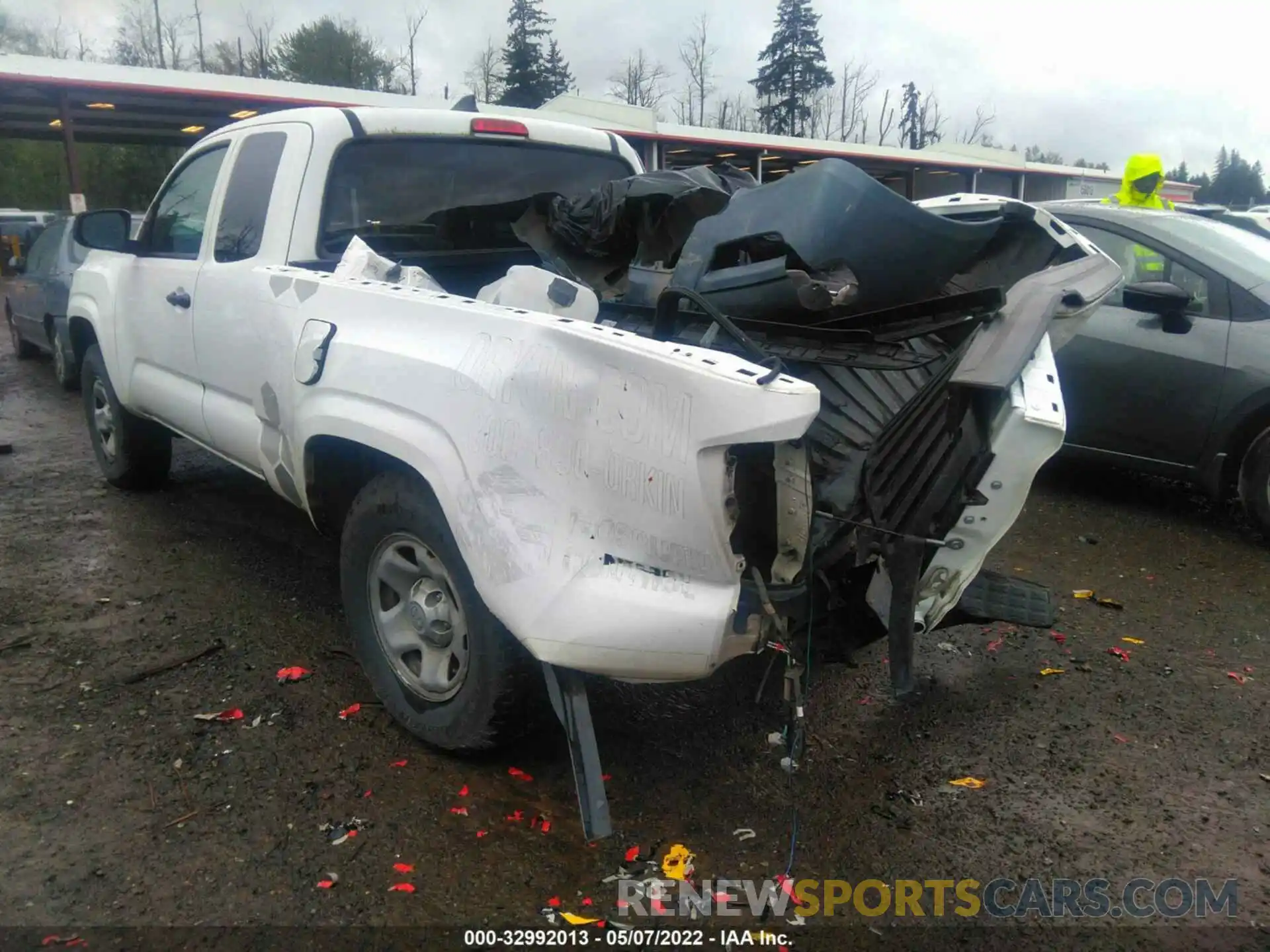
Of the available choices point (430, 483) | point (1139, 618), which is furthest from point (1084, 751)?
point (430, 483)

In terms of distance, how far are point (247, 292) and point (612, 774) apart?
2.30 meters

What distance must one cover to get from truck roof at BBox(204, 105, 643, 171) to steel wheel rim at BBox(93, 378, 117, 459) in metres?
1.92

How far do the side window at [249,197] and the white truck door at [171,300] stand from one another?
0.18 meters

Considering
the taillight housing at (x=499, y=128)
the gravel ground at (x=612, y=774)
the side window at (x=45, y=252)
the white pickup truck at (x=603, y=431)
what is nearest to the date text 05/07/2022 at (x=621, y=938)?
the gravel ground at (x=612, y=774)

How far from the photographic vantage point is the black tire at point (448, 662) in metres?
2.76

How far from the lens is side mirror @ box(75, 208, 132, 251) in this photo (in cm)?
501

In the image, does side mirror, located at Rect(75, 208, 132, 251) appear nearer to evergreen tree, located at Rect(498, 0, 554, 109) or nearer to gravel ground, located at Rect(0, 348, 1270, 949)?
gravel ground, located at Rect(0, 348, 1270, 949)

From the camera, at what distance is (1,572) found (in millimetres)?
4844

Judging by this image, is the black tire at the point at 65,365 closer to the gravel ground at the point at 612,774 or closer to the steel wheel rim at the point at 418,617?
the gravel ground at the point at 612,774

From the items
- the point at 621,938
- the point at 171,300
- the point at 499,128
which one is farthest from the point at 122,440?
the point at 621,938

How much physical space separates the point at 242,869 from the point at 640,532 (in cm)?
144

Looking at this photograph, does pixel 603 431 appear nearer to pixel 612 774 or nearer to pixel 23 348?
pixel 612 774

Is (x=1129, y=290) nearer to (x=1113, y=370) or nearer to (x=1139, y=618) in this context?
(x=1113, y=370)

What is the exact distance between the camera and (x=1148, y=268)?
5.69 m
